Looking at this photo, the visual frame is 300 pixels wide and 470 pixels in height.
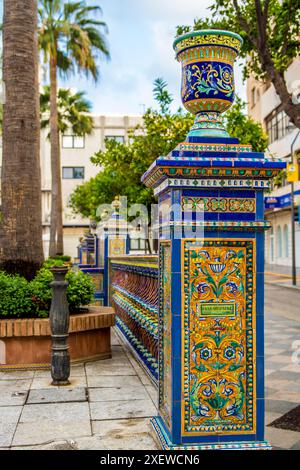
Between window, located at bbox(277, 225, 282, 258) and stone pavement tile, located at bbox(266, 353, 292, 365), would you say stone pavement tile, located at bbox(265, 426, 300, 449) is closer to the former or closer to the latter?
stone pavement tile, located at bbox(266, 353, 292, 365)

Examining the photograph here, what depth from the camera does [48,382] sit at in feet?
21.5

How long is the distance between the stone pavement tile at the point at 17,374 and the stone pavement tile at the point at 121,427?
6.91 ft

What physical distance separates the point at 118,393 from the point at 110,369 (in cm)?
124

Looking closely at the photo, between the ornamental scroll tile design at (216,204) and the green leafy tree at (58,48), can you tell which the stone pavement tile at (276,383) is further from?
the green leafy tree at (58,48)

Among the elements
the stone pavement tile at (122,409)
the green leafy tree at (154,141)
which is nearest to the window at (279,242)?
the green leafy tree at (154,141)

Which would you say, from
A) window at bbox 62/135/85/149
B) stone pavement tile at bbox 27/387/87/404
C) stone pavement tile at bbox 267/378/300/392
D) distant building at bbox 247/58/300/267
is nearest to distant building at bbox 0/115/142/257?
window at bbox 62/135/85/149

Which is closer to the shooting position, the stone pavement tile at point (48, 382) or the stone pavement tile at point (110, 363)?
the stone pavement tile at point (48, 382)

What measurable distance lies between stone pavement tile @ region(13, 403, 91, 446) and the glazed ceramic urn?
8.10 ft

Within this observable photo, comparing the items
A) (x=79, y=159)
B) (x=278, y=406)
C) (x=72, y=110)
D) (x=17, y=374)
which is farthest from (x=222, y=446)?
(x=79, y=159)

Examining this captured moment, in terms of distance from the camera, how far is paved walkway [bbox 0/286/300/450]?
179 inches

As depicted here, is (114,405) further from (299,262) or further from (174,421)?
(299,262)

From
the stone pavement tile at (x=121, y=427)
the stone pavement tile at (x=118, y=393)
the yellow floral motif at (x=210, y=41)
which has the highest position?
the yellow floral motif at (x=210, y=41)

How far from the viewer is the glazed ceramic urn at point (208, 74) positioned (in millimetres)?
4227
